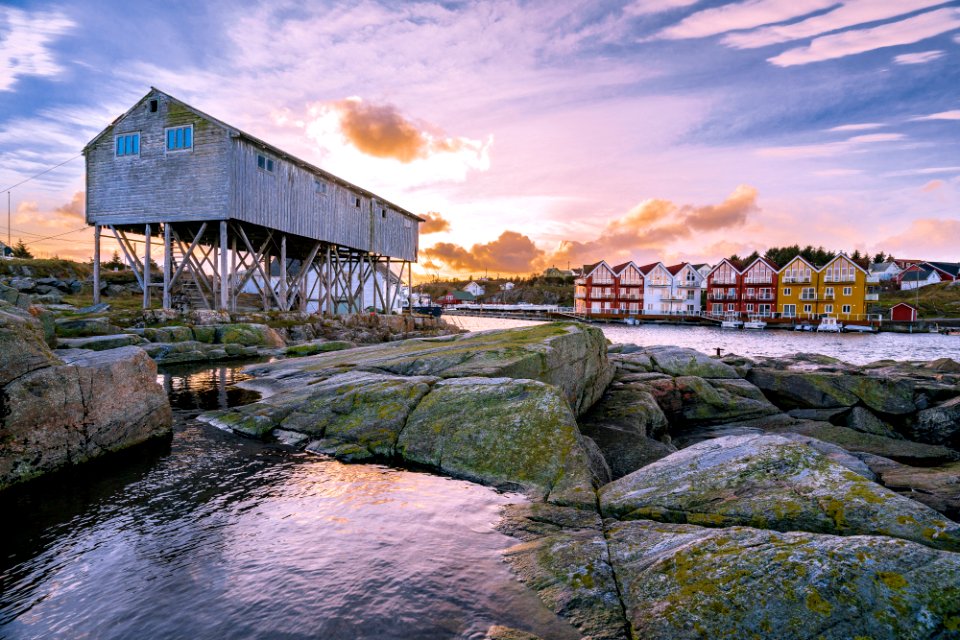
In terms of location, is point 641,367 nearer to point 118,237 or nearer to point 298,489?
point 298,489

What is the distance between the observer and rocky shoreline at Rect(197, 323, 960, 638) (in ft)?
12.4

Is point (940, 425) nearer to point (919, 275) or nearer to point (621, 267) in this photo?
point (621, 267)

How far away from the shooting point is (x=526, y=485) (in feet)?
23.7

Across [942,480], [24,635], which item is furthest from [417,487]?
[942,480]

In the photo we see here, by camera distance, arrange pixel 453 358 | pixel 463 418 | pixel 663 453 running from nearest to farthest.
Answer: pixel 463 418 < pixel 663 453 < pixel 453 358

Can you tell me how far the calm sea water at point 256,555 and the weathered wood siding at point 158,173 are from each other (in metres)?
22.8

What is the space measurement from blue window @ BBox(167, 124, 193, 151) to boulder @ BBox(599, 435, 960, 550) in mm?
30174

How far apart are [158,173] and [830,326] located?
8377 cm

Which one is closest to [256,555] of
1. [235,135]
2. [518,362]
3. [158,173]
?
[518,362]

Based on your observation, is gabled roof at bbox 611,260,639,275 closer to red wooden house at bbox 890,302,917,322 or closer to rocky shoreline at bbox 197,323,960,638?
red wooden house at bbox 890,302,917,322

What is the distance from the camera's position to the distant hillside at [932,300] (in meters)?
85.8

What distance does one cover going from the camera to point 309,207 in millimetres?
33000

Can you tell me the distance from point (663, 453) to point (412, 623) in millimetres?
6390

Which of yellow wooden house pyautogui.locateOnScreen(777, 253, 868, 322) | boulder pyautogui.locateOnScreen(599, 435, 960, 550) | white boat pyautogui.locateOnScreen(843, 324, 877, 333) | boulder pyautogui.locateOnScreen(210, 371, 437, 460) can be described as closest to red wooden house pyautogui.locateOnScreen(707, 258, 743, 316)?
yellow wooden house pyautogui.locateOnScreen(777, 253, 868, 322)
